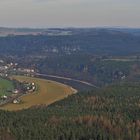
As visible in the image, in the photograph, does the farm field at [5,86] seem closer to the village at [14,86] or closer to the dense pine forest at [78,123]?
the village at [14,86]

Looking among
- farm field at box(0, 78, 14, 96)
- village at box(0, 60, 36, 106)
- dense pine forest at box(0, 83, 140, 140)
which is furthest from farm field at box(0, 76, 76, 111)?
dense pine forest at box(0, 83, 140, 140)

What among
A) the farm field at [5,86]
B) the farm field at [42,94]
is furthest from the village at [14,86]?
the farm field at [42,94]

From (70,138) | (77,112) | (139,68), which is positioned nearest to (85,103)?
(77,112)

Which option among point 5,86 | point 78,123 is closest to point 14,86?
point 5,86

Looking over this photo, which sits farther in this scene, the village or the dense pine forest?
the village

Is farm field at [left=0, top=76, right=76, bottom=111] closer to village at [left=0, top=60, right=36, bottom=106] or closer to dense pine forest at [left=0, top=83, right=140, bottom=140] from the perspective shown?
village at [left=0, top=60, right=36, bottom=106]

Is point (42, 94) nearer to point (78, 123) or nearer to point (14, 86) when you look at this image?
point (14, 86)
